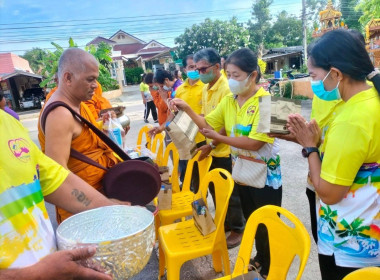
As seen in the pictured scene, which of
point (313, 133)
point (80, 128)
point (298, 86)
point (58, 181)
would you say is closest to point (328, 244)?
point (313, 133)

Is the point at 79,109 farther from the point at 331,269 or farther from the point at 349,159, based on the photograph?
the point at 331,269

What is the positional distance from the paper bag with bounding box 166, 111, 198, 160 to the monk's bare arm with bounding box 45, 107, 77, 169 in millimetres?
773

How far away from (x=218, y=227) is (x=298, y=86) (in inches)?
428

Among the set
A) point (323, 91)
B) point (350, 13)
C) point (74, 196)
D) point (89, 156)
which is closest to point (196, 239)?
point (89, 156)

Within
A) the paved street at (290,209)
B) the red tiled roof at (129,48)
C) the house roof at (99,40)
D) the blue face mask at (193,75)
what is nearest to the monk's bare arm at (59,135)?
the paved street at (290,209)

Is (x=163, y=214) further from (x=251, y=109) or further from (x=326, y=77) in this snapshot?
(x=326, y=77)

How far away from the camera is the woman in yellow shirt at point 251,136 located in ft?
6.65

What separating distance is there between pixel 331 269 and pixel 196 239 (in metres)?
0.92

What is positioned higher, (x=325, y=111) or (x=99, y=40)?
(x=99, y=40)

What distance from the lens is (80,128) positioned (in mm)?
1649

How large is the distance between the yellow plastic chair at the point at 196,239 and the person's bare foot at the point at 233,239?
632 mm

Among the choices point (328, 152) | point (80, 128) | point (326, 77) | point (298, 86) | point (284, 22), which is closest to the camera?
point (328, 152)

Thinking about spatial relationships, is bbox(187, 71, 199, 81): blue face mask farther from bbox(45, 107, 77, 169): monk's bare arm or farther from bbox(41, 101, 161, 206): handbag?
bbox(45, 107, 77, 169): monk's bare arm

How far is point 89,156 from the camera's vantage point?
5.66 ft
